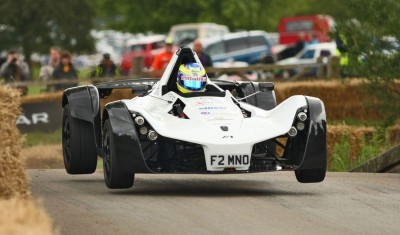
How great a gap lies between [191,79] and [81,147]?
59.4 inches

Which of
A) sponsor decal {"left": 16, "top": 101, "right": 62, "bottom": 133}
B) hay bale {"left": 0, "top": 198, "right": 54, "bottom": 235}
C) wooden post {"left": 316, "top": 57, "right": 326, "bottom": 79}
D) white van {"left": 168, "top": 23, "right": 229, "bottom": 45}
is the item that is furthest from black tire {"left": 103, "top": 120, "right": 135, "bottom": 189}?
white van {"left": 168, "top": 23, "right": 229, "bottom": 45}

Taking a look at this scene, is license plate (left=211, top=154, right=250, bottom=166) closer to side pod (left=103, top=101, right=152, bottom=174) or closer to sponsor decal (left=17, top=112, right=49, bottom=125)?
side pod (left=103, top=101, right=152, bottom=174)

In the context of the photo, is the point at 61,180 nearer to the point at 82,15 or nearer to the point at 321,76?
the point at 321,76

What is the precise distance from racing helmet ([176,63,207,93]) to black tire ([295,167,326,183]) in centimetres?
134

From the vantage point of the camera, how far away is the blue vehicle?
51906 millimetres

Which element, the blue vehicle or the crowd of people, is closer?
Answer: the crowd of people

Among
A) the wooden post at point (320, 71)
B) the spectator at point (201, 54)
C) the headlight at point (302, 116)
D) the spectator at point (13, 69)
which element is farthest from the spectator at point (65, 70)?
the headlight at point (302, 116)

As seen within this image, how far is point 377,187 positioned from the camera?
560 inches

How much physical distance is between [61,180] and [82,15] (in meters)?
50.6

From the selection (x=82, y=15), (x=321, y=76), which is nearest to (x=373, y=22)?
(x=321, y=76)

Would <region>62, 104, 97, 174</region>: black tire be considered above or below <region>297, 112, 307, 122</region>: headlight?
below

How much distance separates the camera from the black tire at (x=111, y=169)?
13875mm

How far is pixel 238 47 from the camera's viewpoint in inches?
2078

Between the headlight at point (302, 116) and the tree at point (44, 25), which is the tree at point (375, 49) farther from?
the tree at point (44, 25)
